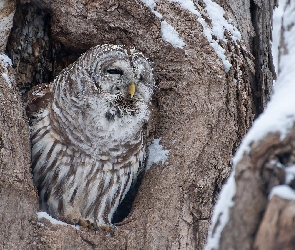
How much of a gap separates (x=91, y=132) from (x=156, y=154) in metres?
0.50

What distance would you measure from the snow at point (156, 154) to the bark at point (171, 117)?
46 millimetres

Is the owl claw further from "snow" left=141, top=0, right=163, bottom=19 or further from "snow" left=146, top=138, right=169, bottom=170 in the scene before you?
"snow" left=141, top=0, right=163, bottom=19

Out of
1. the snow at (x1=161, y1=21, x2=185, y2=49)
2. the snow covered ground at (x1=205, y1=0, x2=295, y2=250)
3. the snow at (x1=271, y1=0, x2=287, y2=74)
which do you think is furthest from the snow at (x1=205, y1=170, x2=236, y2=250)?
the snow at (x1=161, y1=21, x2=185, y2=49)

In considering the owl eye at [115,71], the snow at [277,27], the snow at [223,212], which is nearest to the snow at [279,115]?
the snow at [223,212]

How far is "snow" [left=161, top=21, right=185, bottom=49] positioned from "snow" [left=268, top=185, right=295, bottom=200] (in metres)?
2.01

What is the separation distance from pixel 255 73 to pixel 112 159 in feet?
3.89

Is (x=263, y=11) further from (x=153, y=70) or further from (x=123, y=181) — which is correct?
(x=123, y=181)

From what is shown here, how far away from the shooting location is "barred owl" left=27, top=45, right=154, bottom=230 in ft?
12.0

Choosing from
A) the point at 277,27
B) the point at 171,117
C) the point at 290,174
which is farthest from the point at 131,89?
the point at 290,174

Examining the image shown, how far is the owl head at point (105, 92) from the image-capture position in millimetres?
3701

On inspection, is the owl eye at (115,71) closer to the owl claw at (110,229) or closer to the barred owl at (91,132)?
the barred owl at (91,132)

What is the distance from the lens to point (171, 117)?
3.84 m

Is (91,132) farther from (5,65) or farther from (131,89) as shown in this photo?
(5,65)

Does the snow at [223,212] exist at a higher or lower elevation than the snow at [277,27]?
lower
